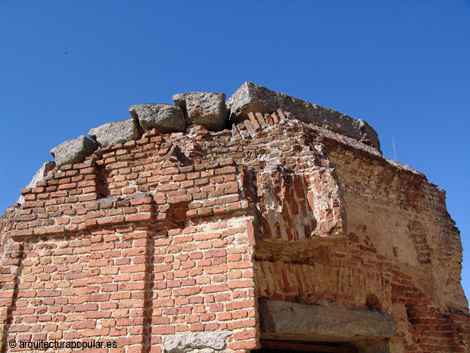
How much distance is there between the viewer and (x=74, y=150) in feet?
16.0

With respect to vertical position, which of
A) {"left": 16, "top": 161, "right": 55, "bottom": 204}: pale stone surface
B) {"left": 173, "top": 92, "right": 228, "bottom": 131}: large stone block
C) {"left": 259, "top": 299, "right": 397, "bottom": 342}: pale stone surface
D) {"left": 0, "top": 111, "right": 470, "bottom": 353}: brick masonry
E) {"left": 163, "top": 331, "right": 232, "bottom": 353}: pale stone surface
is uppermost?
{"left": 173, "top": 92, "right": 228, "bottom": 131}: large stone block

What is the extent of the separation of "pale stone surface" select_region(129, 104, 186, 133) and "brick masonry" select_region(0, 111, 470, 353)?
13cm

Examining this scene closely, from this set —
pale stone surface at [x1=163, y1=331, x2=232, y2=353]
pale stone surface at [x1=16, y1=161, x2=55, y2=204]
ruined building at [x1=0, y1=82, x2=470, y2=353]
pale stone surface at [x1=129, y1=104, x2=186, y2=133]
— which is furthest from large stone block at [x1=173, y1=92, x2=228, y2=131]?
pale stone surface at [x1=163, y1=331, x2=232, y2=353]

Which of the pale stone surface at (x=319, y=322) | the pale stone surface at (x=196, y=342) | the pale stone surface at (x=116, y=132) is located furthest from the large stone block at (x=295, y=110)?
the pale stone surface at (x=196, y=342)

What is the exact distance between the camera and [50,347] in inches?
146

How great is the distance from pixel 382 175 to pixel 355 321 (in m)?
2.00

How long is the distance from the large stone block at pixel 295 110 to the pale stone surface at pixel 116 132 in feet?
3.88

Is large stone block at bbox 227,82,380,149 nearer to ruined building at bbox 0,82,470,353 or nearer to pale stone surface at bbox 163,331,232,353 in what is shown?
ruined building at bbox 0,82,470,353

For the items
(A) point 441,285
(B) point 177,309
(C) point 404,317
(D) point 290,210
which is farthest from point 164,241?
(A) point 441,285

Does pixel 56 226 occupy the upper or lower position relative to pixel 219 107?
lower

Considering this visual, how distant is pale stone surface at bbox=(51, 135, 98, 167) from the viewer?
484 centimetres

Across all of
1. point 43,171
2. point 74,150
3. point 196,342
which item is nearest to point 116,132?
point 74,150

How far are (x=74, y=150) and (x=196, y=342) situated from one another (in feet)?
8.85

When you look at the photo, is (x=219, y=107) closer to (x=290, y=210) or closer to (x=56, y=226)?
(x=290, y=210)
